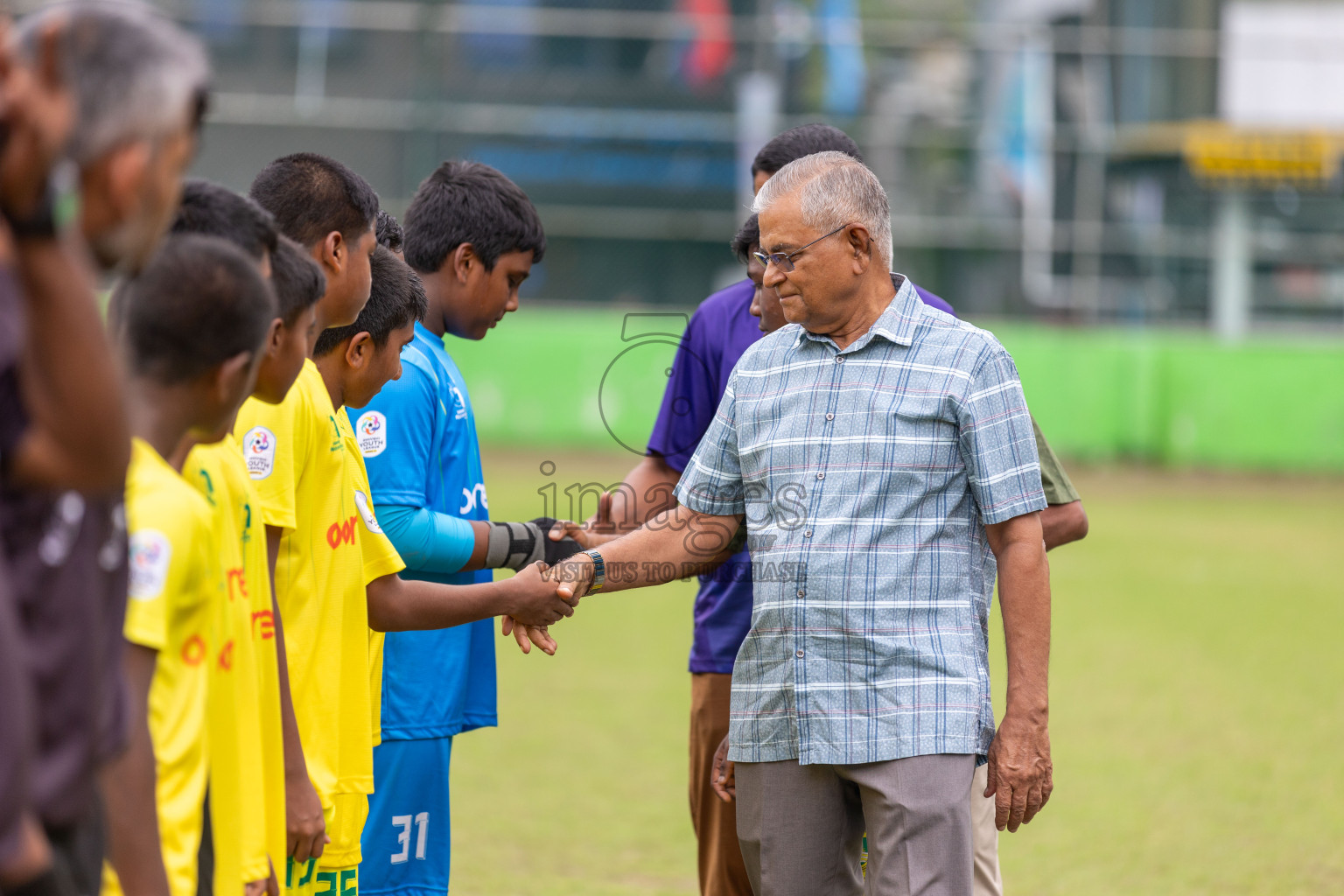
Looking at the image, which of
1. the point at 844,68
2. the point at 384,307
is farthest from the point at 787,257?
the point at 844,68

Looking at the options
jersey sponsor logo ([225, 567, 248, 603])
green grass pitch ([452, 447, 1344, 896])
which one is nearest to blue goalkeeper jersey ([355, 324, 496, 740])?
jersey sponsor logo ([225, 567, 248, 603])

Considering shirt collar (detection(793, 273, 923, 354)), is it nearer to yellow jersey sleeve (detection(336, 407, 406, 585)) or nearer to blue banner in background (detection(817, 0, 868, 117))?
yellow jersey sleeve (detection(336, 407, 406, 585))

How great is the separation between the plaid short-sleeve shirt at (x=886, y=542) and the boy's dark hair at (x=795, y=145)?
4.15ft

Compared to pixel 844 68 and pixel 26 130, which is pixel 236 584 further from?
pixel 844 68

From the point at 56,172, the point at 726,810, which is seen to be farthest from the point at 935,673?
the point at 56,172

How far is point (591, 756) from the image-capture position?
712cm

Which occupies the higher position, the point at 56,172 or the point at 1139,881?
the point at 56,172

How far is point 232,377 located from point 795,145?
8.75 ft

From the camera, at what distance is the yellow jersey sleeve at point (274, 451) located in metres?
2.84

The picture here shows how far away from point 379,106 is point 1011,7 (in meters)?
13.0

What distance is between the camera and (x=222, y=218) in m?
2.50

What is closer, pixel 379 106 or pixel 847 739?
pixel 847 739

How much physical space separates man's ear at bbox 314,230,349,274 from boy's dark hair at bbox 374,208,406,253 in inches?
25.0

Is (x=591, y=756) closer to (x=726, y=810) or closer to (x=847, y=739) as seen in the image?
(x=726, y=810)
